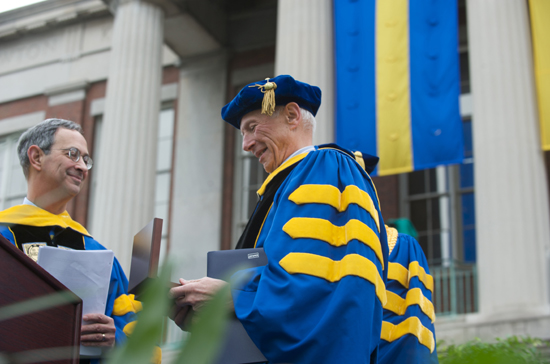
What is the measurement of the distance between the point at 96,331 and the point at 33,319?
88 centimetres

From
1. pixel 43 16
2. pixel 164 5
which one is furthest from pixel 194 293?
pixel 43 16

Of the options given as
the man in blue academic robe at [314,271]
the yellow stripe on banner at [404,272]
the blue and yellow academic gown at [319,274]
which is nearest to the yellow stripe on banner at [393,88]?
the yellow stripe on banner at [404,272]

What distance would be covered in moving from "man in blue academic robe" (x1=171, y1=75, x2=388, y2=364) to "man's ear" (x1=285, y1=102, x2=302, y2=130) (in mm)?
194

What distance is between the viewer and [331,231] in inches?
98.5

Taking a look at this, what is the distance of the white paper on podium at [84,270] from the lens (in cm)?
267

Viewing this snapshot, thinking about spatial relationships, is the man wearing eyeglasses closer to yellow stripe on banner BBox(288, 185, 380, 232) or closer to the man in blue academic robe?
the man in blue academic robe

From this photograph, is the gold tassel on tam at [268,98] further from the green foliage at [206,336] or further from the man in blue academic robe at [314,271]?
the green foliage at [206,336]

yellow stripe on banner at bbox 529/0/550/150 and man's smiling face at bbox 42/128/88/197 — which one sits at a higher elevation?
yellow stripe on banner at bbox 529/0/550/150

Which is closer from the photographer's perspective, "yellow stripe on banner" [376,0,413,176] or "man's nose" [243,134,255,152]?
"man's nose" [243,134,255,152]

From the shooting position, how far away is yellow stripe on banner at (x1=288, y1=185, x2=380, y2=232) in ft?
8.35

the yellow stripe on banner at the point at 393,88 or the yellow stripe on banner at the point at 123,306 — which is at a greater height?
the yellow stripe on banner at the point at 393,88

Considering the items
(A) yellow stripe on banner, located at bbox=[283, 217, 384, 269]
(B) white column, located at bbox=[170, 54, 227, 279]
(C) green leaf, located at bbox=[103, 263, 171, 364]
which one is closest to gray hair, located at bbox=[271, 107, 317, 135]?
(A) yellow stripe on banner, located at bbox=[283, 217, 384, 269]

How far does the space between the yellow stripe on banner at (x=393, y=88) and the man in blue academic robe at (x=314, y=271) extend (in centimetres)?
662

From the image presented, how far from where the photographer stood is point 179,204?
1423 cm
